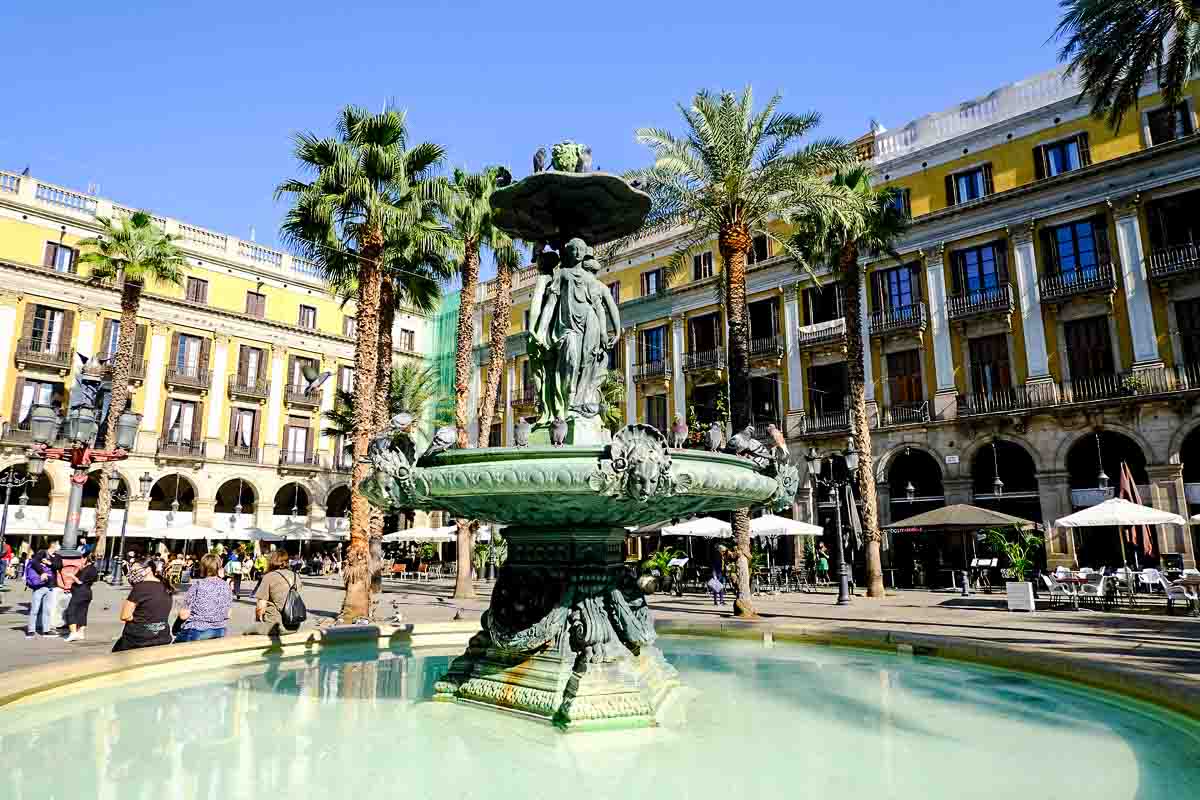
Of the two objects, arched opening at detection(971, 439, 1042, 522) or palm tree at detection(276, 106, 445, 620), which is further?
arched opening at detection(971, 439, 1042, 522)

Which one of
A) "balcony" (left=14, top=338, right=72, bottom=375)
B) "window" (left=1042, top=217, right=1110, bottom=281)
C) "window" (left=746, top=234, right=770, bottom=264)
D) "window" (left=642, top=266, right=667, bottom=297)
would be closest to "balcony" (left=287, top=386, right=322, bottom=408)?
"balcony" (left=14, top=338, right=72, bottom=375)

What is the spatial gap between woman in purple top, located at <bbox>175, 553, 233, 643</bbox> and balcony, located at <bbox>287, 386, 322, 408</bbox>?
1421 inches

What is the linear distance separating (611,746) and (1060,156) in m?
29.2

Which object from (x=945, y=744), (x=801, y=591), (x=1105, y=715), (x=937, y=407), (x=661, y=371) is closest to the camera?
(x=945, y=744)

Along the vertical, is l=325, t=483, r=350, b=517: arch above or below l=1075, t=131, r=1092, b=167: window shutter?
below

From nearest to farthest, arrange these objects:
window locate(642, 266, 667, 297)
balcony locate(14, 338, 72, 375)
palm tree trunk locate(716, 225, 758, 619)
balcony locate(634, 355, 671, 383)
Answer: palm tree trunk locate(716, 225, 758, 619)
balcony locate(14, 338, 72, 375)
balcony locate(634, 355, 671, 383)
window locate(642, 266, 667, 297)

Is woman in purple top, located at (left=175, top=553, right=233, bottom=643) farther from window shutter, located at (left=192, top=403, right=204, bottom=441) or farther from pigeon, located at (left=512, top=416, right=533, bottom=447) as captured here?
window shutter, located at (left=192, top=403, right=204, bottom=441)

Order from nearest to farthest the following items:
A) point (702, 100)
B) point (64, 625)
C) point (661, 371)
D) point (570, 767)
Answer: point (570, 767)
point (64, 625)
point (702, 100)
point (661, 371)

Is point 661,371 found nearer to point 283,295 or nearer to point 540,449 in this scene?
point 283,295

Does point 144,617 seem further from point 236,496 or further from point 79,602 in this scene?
point 236,496

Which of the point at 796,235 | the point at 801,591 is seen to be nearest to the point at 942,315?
the point at 796,235

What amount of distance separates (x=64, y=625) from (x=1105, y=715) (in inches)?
579

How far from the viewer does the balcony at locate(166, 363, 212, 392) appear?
123 feet

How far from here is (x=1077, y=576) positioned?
17.9 metres
